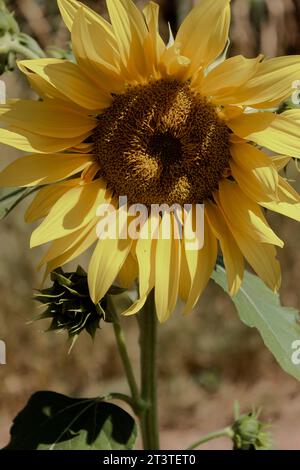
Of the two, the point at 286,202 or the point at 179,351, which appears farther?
the point at 179,351

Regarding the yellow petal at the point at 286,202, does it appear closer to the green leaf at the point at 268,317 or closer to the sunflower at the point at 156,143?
the sunflower at the point at 156,143

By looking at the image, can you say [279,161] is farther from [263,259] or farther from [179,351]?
[179,351]

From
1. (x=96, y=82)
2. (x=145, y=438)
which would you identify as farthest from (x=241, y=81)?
(x=145, y=438)

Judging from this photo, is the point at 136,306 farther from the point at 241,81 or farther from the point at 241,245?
the point at 241,81

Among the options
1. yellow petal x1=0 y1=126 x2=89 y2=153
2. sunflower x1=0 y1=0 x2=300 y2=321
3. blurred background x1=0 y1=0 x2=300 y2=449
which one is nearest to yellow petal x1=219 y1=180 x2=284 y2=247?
sunflower x1=0 y1=0 x2=300 y2=321

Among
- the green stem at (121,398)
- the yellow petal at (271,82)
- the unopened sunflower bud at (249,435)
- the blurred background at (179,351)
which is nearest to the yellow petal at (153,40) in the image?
the yellow petal at (271,82)

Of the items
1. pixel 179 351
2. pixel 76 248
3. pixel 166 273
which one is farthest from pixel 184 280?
pixel 179 351

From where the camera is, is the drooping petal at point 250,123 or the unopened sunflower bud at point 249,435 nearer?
the drooping petal at point 250,123

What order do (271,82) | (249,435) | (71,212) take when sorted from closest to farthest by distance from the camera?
(271,82), (71,212), (249,435)
